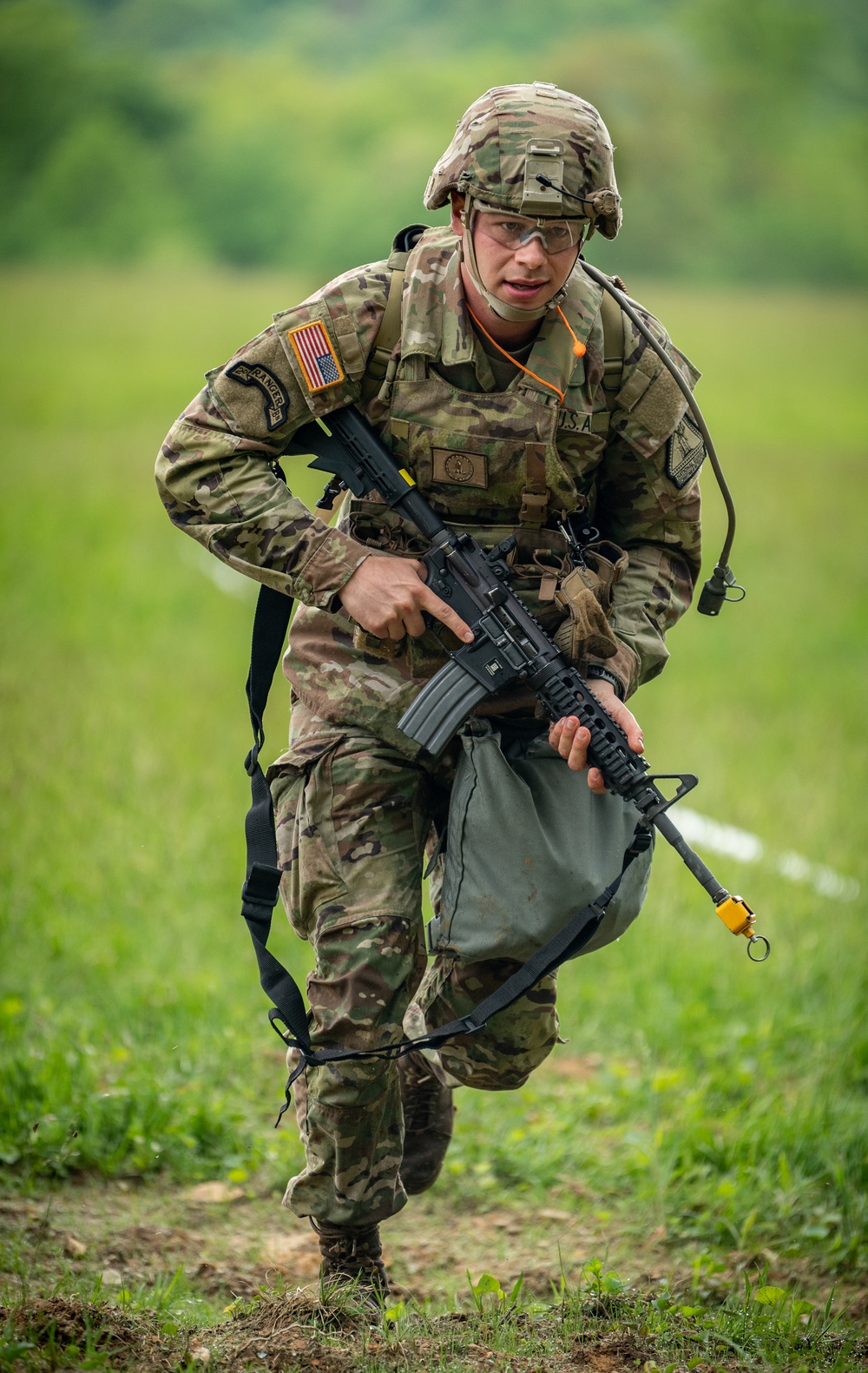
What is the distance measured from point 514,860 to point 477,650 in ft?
1.68

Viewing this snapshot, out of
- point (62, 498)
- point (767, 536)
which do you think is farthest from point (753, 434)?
point (62, 498)

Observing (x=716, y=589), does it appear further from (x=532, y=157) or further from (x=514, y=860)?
(x=532, y=157)

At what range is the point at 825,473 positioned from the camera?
1866cm

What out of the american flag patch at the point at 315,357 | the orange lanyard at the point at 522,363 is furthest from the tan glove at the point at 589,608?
the american flag patch at the point at 315,357

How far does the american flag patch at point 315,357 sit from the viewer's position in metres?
3.93

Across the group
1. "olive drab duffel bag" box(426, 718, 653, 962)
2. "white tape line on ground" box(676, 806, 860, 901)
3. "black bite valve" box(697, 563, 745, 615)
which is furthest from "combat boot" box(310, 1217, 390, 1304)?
"white tape line on ground" box(676, 806, 860, 901)

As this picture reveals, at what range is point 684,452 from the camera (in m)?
4.23

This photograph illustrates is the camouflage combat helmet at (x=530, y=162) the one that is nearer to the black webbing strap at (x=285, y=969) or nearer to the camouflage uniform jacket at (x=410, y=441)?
the camouflage uniform jacket at (x=410, y=441)

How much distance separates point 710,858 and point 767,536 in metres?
8.49

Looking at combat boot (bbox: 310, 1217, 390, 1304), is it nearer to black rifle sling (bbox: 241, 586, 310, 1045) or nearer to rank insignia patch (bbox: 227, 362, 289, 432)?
black rifle sling (bbox: 241, 586, 310, 1045)

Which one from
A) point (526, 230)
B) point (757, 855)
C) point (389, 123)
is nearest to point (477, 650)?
point (526, 230)

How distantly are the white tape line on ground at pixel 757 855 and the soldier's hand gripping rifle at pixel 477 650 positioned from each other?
364cm

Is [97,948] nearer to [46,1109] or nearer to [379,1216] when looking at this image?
[46,1109]

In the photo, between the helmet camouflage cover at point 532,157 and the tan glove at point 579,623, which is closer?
the helmet camouflage cover at point 532,157
